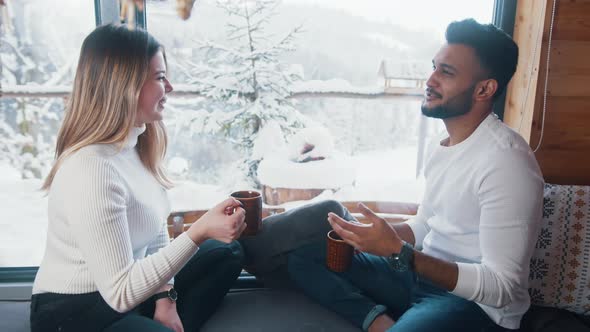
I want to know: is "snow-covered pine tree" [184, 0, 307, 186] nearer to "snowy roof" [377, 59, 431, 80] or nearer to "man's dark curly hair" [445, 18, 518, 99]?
"snowy roof" [377, 59, 431, 80]

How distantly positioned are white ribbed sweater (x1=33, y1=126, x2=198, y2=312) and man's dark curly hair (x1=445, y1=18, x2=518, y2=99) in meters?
1.16

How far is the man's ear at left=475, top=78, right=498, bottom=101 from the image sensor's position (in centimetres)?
140

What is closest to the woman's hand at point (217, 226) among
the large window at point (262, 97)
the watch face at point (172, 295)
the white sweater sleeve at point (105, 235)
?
the white sweater sleeve at point (105, 235)

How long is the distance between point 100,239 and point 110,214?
7 cm

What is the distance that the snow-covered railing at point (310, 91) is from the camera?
2193 millimetres

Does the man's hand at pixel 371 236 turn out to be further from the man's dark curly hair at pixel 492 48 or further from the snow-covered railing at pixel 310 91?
the snow-covered railing at pixel 310 91

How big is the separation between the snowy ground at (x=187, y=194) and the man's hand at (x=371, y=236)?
1265mm

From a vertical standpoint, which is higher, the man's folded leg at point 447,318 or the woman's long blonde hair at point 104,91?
the woman's long blonde hair at point 104,91

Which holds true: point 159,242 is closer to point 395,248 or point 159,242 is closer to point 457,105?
point 395,248

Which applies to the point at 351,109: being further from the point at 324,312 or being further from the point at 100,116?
the point at 100,116

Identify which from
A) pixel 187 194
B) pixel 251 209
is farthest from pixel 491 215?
pixel 187 194

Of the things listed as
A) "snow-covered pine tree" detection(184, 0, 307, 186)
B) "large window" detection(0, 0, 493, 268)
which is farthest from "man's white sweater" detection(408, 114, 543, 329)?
"snow-covered pine tree" detection(184, 0, 307, 186)

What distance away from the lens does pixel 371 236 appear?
120cm

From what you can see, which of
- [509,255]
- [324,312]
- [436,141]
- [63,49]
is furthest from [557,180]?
[63,49]
